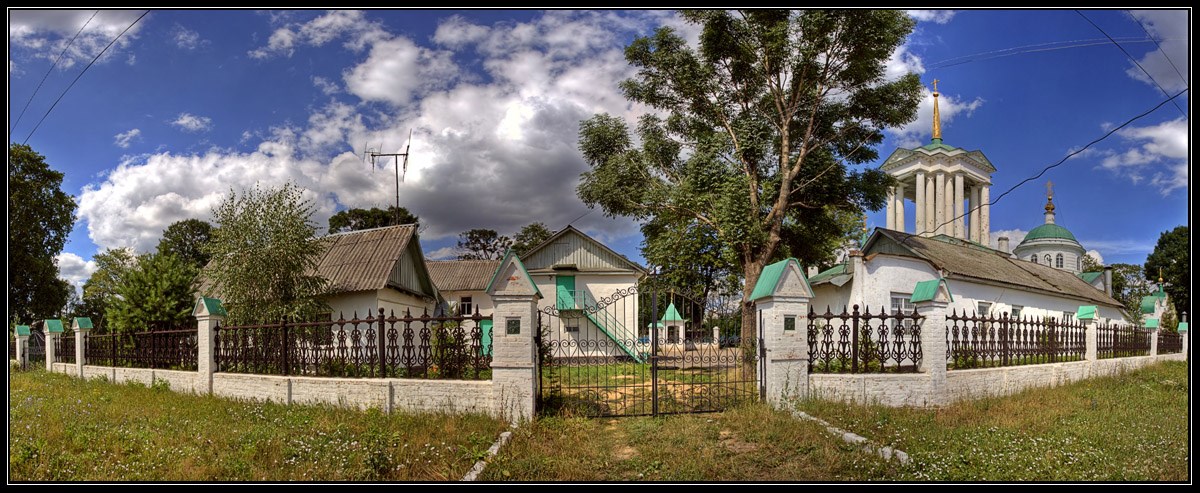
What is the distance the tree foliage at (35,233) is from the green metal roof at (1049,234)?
180ft

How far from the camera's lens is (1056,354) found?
13.2 meters

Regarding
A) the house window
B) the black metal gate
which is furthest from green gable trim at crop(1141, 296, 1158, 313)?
the black metal gate

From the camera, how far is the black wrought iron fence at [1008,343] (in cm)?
1078

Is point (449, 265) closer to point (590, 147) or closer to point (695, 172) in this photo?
point (590, 147)

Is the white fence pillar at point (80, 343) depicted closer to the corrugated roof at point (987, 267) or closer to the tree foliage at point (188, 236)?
the corrugated roof at point (987, 267)

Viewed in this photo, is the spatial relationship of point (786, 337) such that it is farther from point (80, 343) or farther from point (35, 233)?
point (35, 233)

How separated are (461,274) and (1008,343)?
2830 cm

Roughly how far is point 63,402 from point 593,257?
1667cm

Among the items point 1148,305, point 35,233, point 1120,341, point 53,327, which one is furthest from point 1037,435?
point 35,233

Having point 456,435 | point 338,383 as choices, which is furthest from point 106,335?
point 456,435

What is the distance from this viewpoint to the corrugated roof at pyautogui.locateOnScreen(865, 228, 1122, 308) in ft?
64.1

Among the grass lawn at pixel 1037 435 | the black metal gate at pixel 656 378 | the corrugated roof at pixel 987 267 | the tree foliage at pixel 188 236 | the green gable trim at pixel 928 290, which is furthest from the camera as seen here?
the tree foliage at pixel 188 236

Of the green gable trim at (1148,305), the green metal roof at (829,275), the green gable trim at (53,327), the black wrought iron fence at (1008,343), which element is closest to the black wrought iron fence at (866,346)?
the black wrought iron fence at (1008,343)

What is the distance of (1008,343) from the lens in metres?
11.7
